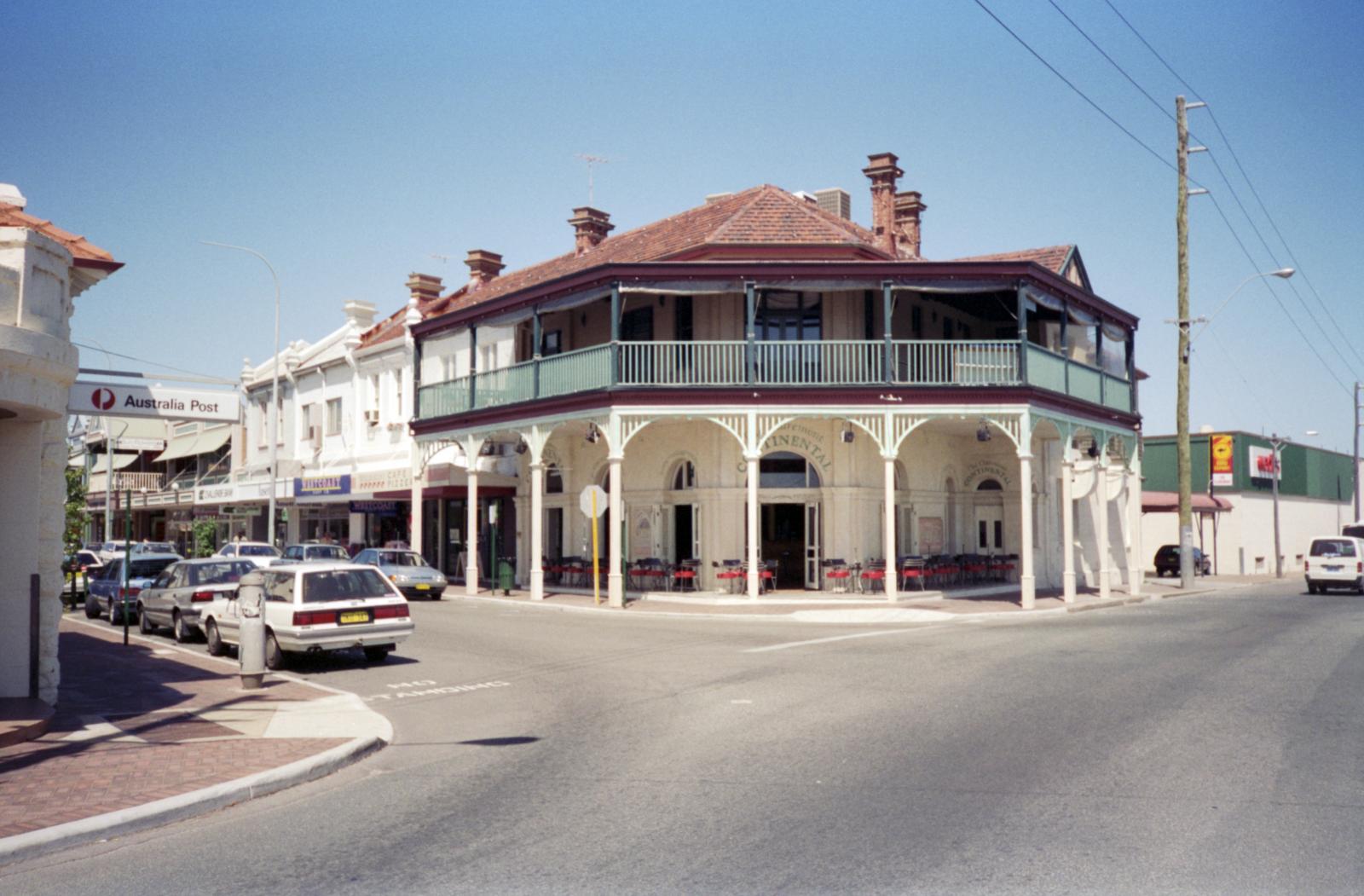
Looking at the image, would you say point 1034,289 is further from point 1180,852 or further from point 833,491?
point 1180,852

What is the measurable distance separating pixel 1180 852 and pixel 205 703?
10.1 meters

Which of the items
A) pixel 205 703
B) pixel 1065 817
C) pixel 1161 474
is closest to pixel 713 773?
pixel 1065 817

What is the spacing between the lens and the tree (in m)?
22.4

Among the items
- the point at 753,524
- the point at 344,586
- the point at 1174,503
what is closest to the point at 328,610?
the point at 344,586

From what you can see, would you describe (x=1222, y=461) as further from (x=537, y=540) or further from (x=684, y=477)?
(x=537, y=540)

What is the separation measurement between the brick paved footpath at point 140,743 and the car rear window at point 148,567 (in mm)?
8809

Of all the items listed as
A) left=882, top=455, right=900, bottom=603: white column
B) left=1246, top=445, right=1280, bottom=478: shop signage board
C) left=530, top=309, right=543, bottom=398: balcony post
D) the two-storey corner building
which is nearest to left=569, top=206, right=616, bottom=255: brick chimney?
the two-storey corner building

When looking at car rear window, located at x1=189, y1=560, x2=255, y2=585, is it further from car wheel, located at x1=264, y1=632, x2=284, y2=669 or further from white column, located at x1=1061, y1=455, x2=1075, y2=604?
white column, located at x1=1061, y1=455, x2=1075, y2=604

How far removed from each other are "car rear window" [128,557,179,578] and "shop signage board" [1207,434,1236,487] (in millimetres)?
46541

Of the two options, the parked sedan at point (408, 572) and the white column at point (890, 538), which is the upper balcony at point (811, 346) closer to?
the white column at point (890, 538)

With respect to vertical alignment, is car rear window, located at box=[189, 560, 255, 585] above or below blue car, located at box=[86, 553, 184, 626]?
above

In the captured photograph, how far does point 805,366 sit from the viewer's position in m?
26.7

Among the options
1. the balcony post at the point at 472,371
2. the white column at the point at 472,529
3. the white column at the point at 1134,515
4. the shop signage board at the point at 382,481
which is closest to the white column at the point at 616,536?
the white column at the point at 472,529

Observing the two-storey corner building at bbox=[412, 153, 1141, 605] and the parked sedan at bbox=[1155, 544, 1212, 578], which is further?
the parked sedan at bbox=[1155, 544, 1212, 578]
